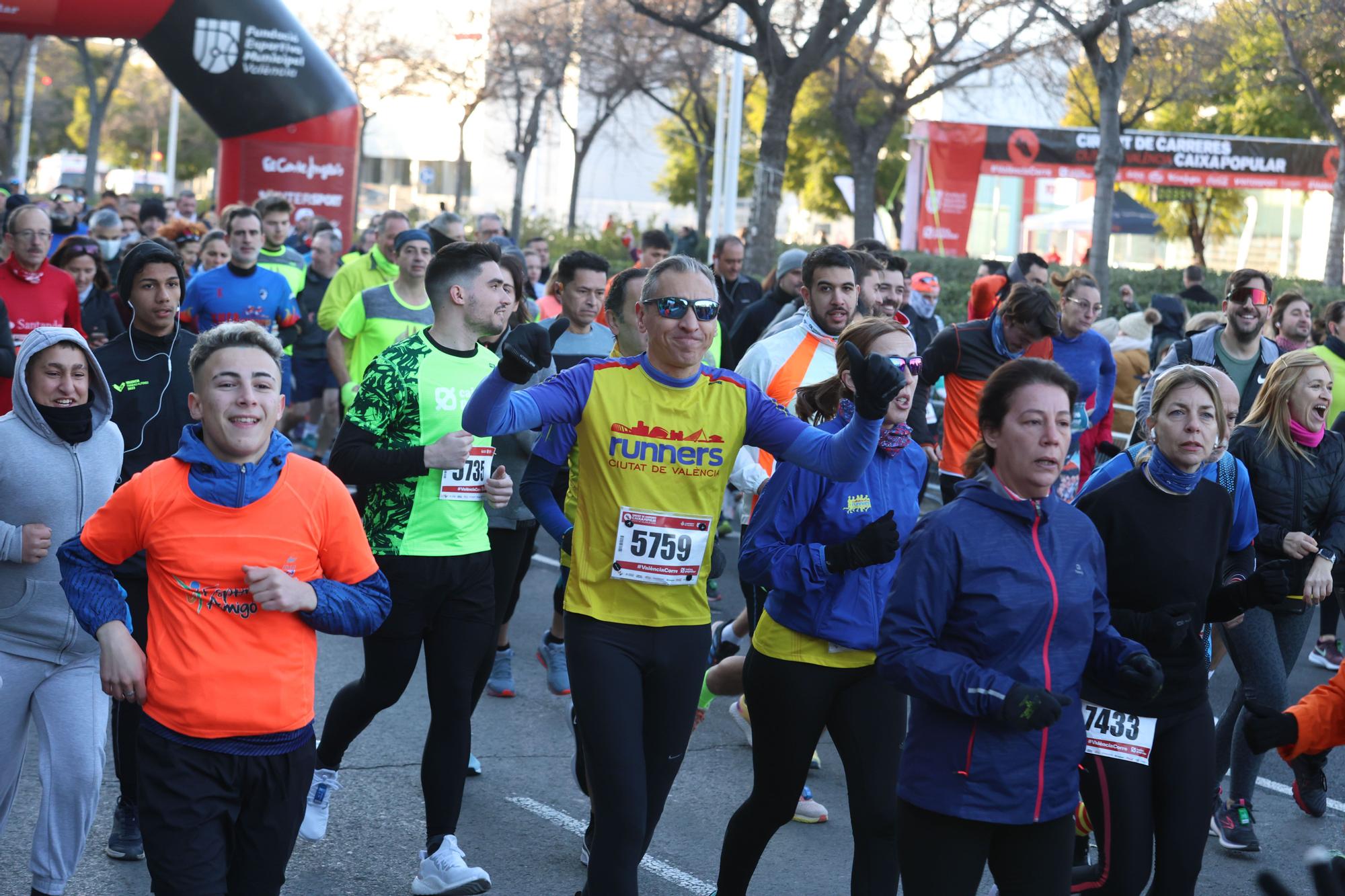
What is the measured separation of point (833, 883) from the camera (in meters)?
5.24

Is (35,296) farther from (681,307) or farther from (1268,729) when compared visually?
(1268,729)

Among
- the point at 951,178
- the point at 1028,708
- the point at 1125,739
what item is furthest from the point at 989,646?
the point at 951,178

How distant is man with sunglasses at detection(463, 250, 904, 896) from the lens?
402 cm

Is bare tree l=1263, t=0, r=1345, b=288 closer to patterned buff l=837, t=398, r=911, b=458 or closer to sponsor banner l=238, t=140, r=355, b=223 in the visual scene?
sponsor banner l=238, t=140, r=355, b=223

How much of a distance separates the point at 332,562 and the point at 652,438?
90cm

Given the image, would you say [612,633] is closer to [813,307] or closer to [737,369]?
[737,369]

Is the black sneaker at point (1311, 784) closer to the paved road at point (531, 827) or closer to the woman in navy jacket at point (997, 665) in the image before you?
the paved road at point (531, 827)

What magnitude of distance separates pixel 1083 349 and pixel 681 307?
489 cm

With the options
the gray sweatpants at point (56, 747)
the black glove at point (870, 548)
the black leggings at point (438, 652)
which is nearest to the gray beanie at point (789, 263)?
the black leggings at point (438, 652)

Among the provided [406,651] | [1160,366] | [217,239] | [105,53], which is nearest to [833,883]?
[406,651]

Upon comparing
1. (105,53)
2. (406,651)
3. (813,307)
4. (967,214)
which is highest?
(105,53)

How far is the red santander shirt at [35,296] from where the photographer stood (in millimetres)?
7551

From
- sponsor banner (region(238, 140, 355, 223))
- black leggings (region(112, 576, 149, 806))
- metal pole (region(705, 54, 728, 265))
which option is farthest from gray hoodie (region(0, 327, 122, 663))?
metal pole (region(705, 54, 728, 265))

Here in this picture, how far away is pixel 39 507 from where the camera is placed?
4.41 metres
